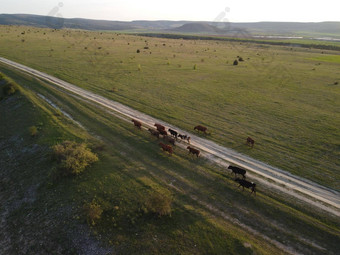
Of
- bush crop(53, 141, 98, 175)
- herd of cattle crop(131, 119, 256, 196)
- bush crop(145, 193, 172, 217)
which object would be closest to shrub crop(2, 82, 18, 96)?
bush crop(53, 141, 98, 175)

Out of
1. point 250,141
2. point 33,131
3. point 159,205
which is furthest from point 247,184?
point 33,131

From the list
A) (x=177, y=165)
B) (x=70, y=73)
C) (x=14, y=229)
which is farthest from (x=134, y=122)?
(x=70, y=73)

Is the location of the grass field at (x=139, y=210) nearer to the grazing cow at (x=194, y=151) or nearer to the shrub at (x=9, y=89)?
the grazing cow at (x=194, y=151)

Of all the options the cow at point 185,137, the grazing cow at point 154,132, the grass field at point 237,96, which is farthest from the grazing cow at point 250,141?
the grazing cow at point 154,132

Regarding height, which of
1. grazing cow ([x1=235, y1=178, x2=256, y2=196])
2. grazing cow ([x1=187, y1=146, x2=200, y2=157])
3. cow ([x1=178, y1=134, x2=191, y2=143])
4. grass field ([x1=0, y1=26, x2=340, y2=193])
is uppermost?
grazing cow ([x1=235, y1=178, x2=256, y2=196])

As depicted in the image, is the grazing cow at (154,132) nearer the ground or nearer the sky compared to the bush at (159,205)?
nearer the ground

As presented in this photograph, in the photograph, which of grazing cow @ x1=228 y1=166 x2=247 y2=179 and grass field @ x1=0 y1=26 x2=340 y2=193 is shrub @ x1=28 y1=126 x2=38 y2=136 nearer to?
grass field @ x1=0 y1=26 x2=340 y2=193
